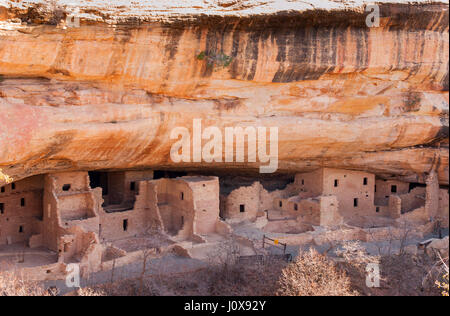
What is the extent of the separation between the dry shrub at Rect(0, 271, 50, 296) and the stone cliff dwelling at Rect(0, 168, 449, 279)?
1.77 ft

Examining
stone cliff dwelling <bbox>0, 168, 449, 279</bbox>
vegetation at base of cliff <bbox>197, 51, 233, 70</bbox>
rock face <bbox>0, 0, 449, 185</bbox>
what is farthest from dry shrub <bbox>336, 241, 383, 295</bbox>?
vegetation at base of cliff <bbox>197, 51, 233, 70</bbox>

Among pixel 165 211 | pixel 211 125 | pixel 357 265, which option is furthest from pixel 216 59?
pixel 357 265

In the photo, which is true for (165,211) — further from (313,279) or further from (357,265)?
(357,265)

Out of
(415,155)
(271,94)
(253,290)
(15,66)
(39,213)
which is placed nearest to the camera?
(15,66)

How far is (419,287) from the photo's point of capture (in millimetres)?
14320

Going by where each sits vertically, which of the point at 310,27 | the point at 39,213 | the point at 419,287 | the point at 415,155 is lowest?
→ the point at 419,287

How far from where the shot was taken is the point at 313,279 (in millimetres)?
13820

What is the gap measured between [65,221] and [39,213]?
6.83 feet

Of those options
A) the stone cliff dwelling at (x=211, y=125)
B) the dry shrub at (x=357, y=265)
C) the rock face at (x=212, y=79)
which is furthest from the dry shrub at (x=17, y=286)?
Result: the dry shrub at (x=357, y=265)

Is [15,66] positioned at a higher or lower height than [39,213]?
higher

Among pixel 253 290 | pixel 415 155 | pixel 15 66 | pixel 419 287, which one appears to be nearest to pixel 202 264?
pixel 253 290

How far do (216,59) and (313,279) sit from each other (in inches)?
230

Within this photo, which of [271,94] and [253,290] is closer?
[253,290]
